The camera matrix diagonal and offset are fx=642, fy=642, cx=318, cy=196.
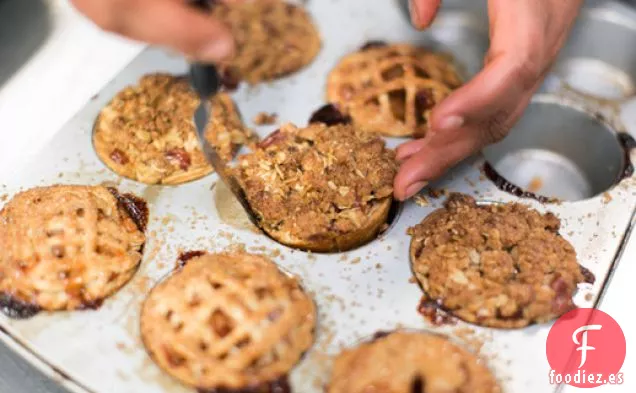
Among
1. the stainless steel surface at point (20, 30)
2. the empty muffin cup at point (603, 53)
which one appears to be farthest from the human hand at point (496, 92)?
the stainless steel surface at point (20, 30)

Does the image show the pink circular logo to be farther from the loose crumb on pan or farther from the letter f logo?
the loose crumb on pan

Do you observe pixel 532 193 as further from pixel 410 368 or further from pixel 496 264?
pixel 410 368

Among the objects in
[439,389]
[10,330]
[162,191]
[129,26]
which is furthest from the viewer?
[162,191]

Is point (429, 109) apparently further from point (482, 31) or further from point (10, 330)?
point (10, 330)

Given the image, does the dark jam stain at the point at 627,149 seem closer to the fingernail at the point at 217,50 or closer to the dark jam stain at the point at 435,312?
the dark jam stain at the point at 435,312

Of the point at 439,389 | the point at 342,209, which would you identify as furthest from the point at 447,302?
the point at 342,209
